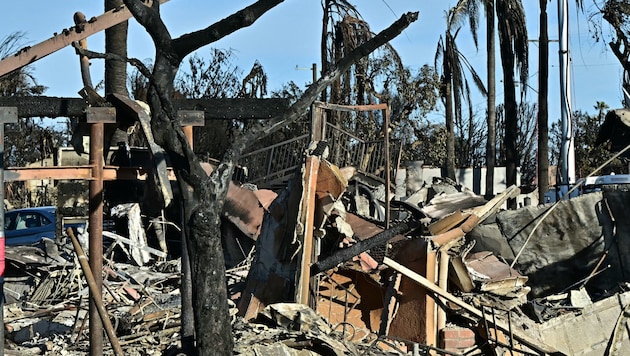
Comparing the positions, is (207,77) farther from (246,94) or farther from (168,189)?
(168,189)

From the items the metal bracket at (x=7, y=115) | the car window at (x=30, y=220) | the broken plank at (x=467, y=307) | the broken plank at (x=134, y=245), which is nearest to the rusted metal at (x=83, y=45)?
the metal bracket at (x=7, y=115)

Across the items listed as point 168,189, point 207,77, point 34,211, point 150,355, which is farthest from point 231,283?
point 207,77

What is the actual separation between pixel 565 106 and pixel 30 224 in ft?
38.9

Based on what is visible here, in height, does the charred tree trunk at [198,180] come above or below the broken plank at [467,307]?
above

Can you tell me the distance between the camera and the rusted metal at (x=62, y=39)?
6879 mm

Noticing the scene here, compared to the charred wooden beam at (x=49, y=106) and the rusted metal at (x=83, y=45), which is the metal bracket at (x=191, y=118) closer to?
the charred wooden beam at (x=49, y=106)

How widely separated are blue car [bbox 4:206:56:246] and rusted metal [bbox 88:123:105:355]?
38.6ft

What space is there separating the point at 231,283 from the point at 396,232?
96.7 inches

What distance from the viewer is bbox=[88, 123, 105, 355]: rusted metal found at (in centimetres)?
629

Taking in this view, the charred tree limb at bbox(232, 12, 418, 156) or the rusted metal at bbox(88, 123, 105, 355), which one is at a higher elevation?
the charred tree limb at bbox(232, 12, 418, 156)

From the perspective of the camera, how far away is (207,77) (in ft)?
95.1

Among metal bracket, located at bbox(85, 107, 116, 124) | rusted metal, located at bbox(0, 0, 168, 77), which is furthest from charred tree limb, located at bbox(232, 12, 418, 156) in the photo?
rusted metal, located at bbox(0, 0, 168, 77)

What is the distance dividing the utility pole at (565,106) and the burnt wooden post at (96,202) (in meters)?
10.7

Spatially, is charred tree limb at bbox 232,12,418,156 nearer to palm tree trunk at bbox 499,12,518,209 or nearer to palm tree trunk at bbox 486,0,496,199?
palm tree trunk at bbox 499,12,518,209
